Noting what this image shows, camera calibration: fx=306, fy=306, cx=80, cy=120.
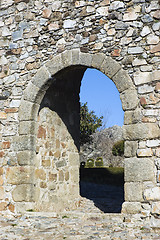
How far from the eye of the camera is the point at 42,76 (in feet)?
17.2

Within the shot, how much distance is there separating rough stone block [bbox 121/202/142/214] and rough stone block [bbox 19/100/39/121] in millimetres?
2173

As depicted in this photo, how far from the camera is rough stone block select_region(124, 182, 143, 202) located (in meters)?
4.21

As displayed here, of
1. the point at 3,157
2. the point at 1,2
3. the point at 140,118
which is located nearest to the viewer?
the point at 140,118

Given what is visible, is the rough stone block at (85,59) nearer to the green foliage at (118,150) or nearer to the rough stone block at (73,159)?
the rough stone block at (73,159)

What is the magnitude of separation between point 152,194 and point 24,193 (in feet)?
6.84

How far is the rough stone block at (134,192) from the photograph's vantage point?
13.8ft

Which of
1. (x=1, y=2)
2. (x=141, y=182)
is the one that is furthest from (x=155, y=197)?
(x=1, y=2)

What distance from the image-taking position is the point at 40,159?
5371 mm

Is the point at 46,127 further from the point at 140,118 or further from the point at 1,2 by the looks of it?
the point at 1,2

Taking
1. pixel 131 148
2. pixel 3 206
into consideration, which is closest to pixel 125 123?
pixel 131 148

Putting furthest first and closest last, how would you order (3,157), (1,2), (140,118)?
(1,2), (3,157), (140,118)

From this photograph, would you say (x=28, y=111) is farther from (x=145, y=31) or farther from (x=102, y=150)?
(x=102, y=150)

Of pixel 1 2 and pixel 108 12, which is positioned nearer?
pixel 108 12

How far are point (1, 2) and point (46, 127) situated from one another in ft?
8.40
